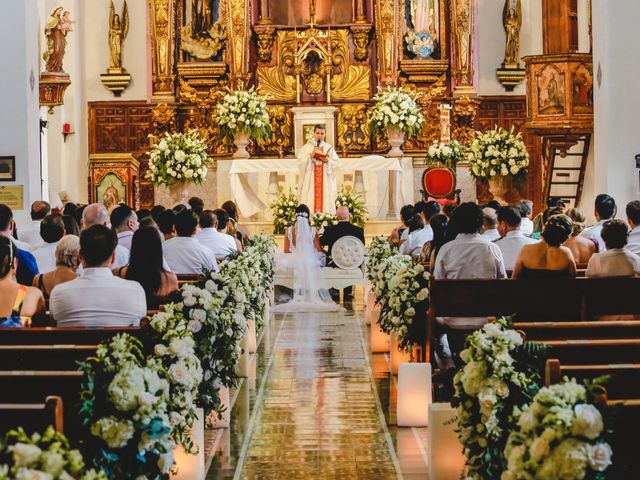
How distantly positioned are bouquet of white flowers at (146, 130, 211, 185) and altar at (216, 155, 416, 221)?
1025 mm

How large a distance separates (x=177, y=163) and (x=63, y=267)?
12.0 meters

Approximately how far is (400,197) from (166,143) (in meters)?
4.21

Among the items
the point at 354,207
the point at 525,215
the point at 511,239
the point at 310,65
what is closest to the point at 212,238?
the point at 511,239

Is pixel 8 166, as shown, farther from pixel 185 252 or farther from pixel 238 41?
pixel 238 41

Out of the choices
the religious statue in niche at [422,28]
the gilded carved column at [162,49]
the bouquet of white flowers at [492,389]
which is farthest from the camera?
the religious statue in niche at [422,28]

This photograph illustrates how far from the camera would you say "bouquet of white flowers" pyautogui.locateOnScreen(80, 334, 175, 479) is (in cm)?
439

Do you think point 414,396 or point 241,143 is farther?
point 241,143

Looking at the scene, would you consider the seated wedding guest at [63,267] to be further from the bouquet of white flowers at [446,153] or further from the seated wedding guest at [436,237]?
the bouquet of white flowers at [446,153]

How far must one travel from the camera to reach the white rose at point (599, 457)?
352 cm

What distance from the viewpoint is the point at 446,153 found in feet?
65.7

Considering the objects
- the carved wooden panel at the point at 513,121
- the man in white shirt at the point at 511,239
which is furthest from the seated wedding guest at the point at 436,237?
the carved wooden panel at the point at 513,121

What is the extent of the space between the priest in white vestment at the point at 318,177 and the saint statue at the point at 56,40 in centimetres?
437

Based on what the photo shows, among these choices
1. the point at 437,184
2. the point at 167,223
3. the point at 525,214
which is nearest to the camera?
the point at 167,223

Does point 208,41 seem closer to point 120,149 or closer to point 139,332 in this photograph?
point 120,149
